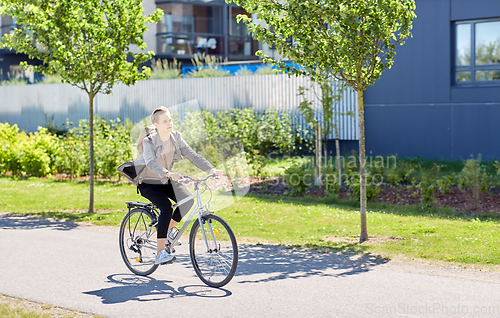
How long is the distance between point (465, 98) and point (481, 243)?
909 centimetres

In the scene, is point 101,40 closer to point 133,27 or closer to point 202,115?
point 133,27

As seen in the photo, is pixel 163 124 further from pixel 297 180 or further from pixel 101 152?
pixel 101 152

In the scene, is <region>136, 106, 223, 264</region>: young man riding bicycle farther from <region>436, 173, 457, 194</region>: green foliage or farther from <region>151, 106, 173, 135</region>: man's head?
<region>436, 173, 457, 194</region>: green foliage

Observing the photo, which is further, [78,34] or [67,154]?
[67,154]

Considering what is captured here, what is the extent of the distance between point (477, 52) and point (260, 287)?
12.4 m

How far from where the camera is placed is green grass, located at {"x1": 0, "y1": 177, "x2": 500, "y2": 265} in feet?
24.0

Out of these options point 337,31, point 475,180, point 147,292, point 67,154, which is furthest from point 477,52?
point 147,292

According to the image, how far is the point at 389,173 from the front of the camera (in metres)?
12.2

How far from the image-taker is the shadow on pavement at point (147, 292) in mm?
5564

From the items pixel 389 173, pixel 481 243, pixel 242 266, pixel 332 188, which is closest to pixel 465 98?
pixel 389 173

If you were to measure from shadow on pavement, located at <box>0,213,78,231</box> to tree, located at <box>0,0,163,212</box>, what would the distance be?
0.92m

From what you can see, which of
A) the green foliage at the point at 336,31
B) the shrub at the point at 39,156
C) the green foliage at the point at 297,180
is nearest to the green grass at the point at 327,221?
the green foliage at the point at 297,180

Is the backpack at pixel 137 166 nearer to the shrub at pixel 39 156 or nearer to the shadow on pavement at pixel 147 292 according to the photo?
the shadow on pavement at pixel 147 292

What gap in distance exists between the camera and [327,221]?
9.45m
